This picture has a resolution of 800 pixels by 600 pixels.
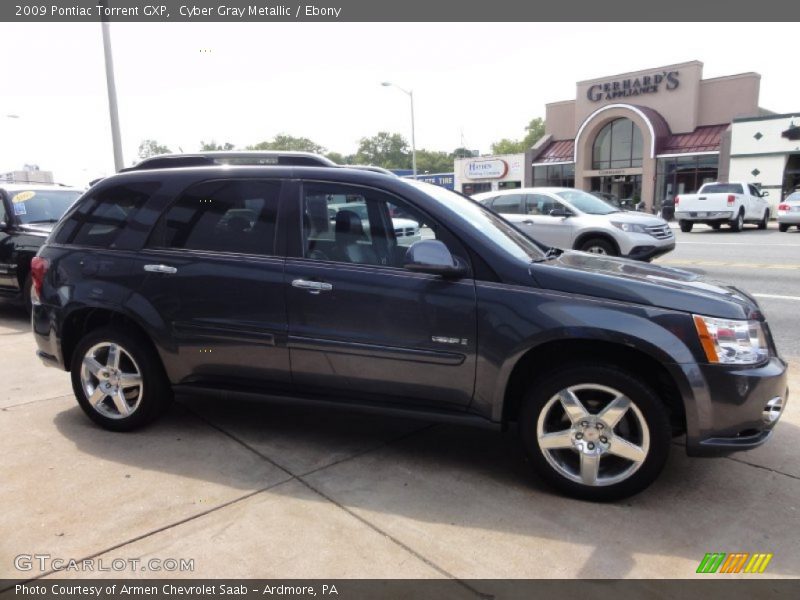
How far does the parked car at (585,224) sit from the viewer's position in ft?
34.5

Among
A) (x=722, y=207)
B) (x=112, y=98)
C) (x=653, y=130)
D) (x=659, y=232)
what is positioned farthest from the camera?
(x=653, y=130)

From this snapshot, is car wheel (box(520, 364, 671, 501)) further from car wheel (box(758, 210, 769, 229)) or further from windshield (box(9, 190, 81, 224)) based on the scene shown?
car wheel (box(758, 210, 769, 229))

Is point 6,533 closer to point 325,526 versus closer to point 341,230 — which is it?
point 325,526

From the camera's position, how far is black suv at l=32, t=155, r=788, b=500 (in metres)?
2.94

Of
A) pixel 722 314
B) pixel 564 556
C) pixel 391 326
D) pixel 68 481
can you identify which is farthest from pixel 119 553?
pixel 722 314

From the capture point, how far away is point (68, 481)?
336 centimetres

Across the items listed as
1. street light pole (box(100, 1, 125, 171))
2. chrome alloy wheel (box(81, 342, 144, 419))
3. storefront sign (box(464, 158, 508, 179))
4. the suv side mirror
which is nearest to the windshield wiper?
the suv side mirror

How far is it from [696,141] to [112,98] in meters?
30.6

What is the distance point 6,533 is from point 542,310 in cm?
282

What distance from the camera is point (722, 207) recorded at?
65.8 feet

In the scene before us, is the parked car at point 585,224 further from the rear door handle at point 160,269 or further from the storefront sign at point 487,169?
the storefront sign at point 487,169

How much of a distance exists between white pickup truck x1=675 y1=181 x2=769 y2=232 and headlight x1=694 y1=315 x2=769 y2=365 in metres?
19.6

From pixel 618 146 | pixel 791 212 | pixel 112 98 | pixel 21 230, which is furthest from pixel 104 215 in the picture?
pixel 618 146

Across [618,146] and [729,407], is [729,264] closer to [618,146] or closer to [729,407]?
[729,407]
